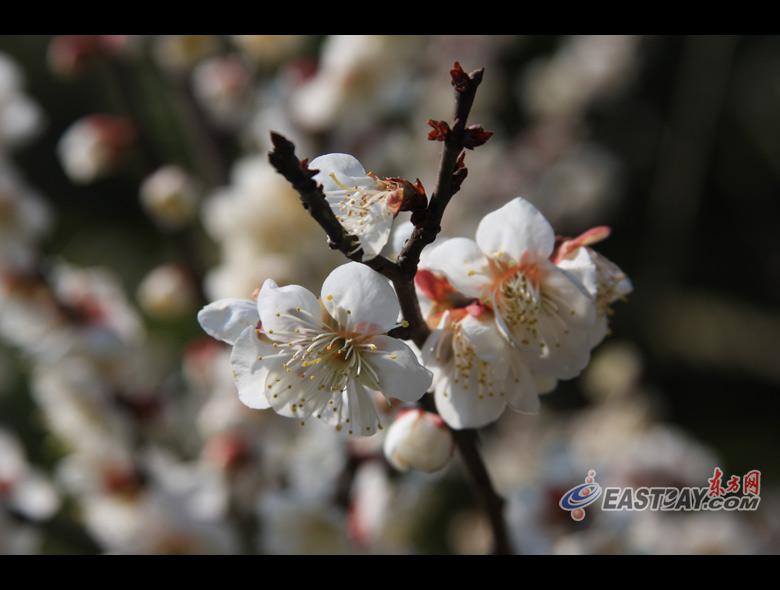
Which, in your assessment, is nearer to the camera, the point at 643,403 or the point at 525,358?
the point at 525,358

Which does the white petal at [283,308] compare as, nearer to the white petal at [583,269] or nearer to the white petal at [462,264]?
the white petal at [462,264]

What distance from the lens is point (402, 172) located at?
163 centimetres

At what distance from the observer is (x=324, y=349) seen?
0.53m

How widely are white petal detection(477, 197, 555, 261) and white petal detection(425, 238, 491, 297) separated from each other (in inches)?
0.6

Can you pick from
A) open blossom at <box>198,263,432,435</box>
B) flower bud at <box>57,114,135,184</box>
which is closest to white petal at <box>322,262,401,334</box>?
open blossom at <box>198,263,432,435</box>

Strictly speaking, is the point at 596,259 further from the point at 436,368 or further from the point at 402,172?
the point at 402,172

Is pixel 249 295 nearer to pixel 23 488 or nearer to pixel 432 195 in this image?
pixel 23 488

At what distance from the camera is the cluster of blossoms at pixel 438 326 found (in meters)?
0.48

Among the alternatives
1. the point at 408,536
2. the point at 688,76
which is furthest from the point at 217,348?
the point at 688,76

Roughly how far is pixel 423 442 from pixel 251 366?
16 cm

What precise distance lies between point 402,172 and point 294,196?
1.80 ft

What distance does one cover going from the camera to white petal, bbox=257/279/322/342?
472 millimetres

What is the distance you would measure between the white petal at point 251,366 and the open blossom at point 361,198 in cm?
12

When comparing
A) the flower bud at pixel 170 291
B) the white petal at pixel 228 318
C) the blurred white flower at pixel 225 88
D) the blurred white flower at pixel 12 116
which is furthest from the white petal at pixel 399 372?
the blurred white flower at pixel 12 116
